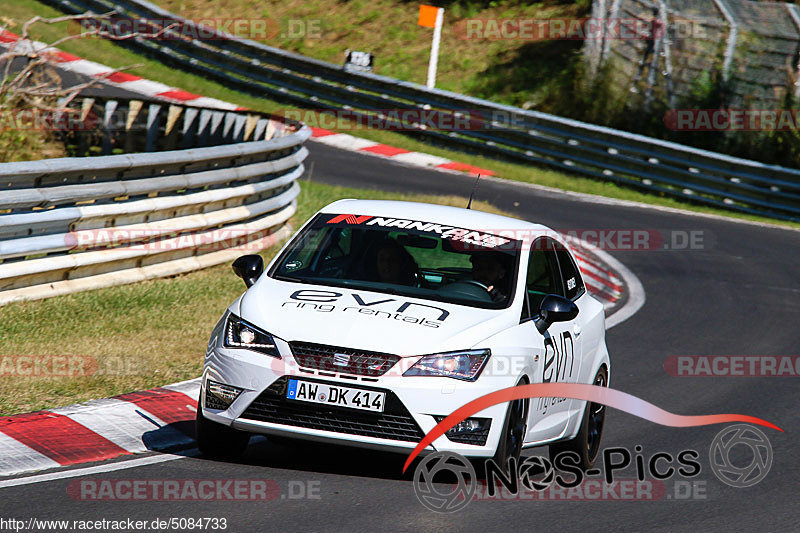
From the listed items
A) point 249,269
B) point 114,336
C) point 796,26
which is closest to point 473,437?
point 249,269

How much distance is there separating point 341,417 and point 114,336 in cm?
383

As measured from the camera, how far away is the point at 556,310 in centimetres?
689

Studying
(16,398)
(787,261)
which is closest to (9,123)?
(16,398)

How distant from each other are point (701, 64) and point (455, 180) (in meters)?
8.55

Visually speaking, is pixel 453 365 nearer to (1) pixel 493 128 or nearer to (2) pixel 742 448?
(2) pixel 742 448

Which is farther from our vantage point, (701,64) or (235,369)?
(701,64)

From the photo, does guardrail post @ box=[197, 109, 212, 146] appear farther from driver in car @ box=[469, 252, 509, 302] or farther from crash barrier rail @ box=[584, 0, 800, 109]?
crash barrier rail @ box=[584, 0, 800, 109]

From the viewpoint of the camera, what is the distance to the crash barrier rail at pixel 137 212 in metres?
9.68

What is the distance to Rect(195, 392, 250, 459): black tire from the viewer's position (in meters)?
6.68

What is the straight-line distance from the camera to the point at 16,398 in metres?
7.66

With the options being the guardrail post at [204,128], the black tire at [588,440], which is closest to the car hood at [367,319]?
the black tire at [588,440]

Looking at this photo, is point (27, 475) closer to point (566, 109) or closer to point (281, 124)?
point (281, 124)

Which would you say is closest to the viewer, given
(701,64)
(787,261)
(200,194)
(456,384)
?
(456,384)

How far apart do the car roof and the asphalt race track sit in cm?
159
